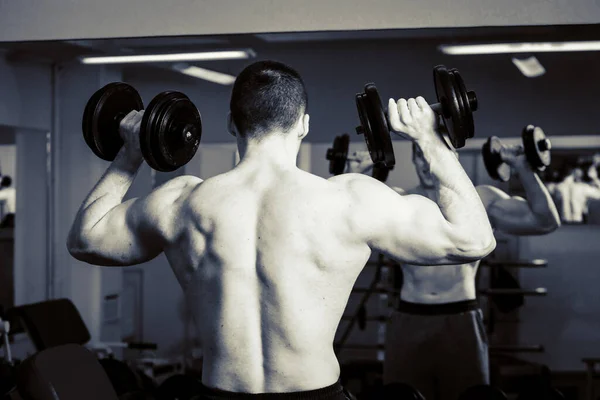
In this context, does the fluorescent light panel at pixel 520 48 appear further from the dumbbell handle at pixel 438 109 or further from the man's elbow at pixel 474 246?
the man's elbow at pixel 474 246

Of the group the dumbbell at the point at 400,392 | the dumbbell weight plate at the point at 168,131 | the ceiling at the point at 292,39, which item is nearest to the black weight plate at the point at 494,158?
the ceiling at the point at 292,39

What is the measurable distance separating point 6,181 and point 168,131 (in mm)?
2923

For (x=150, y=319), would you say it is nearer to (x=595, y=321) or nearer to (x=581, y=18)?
(x=595, y=321)

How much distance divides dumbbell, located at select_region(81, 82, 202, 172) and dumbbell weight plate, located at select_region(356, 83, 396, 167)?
0.37m

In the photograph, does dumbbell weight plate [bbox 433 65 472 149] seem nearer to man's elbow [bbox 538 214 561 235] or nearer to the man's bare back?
the man's bare back

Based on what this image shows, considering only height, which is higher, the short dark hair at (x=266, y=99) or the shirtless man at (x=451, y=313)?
the short dark hair at (x=266, y=99)

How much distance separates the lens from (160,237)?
1.58m

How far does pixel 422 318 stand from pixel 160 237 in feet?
5.30

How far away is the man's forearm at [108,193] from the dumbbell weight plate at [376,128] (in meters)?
0.49

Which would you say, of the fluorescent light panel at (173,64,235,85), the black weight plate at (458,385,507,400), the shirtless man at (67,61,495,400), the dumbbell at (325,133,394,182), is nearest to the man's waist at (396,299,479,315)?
the black weight plate at (458,385,507,400)

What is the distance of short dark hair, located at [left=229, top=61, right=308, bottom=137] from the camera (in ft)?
5.09

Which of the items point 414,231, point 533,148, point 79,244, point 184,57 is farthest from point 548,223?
point 79,244

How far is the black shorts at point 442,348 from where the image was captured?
295 centimetres

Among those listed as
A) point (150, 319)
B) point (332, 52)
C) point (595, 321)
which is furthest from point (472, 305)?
point (150, 319)
